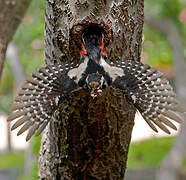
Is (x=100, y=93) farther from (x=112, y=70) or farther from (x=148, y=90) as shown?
(x=148, y=90)

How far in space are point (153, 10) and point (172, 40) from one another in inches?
33.8

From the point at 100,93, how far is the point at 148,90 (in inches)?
12.3

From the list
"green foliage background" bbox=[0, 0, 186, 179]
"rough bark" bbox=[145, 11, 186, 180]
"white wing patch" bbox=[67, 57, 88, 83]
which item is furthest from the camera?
"rough bark" bbox=[145, 11, 186, 180]

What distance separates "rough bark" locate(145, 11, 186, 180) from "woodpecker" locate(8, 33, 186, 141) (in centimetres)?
584

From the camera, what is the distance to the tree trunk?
226 cm

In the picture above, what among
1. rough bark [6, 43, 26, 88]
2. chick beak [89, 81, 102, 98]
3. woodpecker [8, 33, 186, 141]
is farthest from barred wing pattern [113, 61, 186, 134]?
rough bark [6, 43, 26, 88]

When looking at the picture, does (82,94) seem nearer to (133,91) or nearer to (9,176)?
(133,91)

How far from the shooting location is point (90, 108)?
2359 millimetres

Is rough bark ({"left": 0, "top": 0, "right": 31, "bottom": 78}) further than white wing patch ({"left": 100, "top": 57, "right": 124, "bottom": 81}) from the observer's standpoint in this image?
Yes

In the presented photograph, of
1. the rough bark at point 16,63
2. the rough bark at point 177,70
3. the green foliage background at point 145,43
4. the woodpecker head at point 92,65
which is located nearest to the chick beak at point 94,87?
the woodpecker head at point 92,65

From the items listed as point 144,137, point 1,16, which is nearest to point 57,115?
point 1,16

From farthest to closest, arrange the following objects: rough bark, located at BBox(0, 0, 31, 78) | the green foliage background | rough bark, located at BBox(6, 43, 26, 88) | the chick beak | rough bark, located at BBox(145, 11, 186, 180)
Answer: rough bark, located at BBox(6, 43, 26, 88)
rough bark, located at BBox(145, 11, 186, 180)
the green foliage background
rough bark, located at BBox(0, 0, 31, 78)
the chick beak

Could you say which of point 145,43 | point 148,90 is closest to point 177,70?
point 145,43

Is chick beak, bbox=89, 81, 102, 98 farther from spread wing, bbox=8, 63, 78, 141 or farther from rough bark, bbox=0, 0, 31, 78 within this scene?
rough bark, bbox=0, 0, 31, 78
